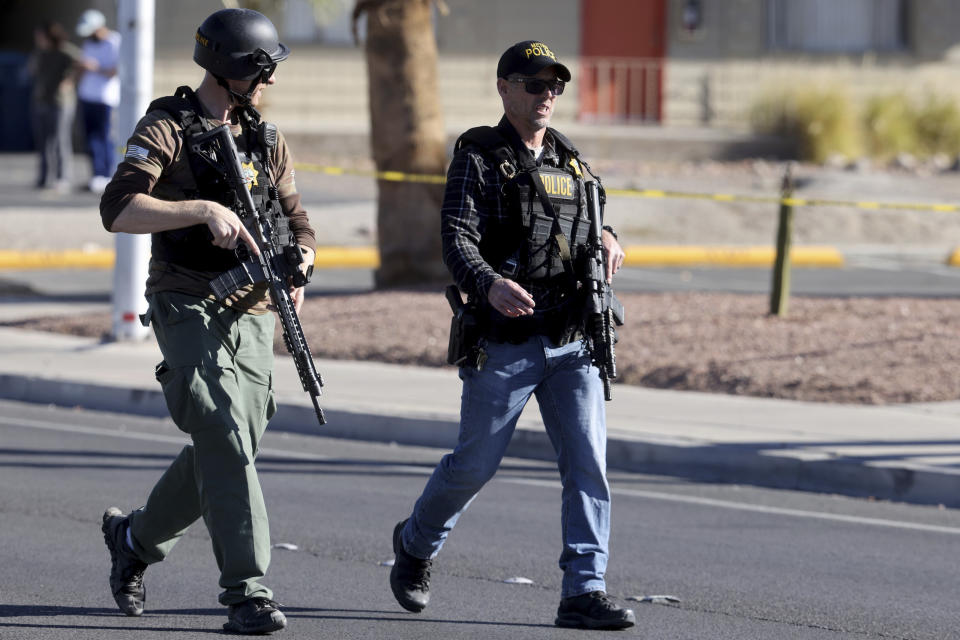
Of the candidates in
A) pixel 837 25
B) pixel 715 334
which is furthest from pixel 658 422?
pixel 837 25

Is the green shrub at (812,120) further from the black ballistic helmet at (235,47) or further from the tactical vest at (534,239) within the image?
the black ballistic helmet at (235,47)

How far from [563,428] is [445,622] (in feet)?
2.68

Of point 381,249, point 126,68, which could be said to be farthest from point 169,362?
point 381,249

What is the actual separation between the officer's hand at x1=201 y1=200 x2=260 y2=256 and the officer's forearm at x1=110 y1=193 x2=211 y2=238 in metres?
0.01

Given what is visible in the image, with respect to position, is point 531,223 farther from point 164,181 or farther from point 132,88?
point 132,88

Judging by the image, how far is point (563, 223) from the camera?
5.70 metres

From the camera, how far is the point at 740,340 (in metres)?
12.2

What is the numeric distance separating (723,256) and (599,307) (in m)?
13.7

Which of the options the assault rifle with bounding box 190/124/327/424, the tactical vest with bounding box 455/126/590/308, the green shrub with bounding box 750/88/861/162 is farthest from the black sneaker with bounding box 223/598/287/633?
the green shrub with bounding box 750/88/861/162

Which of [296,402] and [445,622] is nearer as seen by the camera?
[445,622]

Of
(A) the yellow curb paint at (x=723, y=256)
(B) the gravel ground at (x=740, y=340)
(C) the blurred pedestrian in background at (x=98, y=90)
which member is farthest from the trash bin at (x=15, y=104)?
(B) the gravel ground at (x=740, y=340)

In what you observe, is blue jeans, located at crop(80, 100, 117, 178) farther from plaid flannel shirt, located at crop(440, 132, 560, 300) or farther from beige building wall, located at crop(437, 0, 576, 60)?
plaid flannel shirt, located at crop(440, 132, 560, 300)

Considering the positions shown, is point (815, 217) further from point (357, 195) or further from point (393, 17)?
point (393, 17)

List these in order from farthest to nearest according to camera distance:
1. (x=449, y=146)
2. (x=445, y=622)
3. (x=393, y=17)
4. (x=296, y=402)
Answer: (x=449, y=146) → (x=393, y=17) → (x=296, y=402) → (x=445, y=622)
